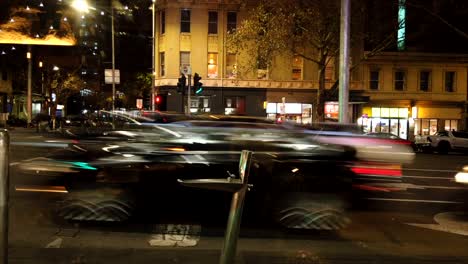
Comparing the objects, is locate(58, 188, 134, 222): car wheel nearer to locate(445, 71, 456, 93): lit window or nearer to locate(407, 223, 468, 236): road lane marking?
locate(407, 223, 468, 236): road lane marking

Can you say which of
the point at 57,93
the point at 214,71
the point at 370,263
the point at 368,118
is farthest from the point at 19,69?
the point at 370,263

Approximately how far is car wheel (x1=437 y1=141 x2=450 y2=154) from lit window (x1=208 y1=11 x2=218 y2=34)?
59.2 feet

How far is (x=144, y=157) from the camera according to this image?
26.7 ft

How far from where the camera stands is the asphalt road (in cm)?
661

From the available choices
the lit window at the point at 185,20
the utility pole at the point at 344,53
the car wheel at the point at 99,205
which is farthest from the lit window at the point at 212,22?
the car wheel at the point at 99,205

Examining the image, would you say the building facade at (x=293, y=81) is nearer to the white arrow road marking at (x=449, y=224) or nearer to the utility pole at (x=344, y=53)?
the utility pole at (x=344, y=53)

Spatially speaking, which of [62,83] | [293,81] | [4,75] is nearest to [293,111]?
[293,81]

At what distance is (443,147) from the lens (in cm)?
3122

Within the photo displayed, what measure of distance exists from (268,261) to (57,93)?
47543 millimetres

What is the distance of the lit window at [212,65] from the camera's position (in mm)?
39875

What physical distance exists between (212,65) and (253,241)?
33.2m

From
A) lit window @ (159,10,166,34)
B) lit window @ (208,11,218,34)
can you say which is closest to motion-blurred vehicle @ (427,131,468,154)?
Answer: lit window @ (208,11,218,34)

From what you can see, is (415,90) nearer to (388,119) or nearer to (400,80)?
(400,80)

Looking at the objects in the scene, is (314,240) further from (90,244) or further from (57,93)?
(57,93)
